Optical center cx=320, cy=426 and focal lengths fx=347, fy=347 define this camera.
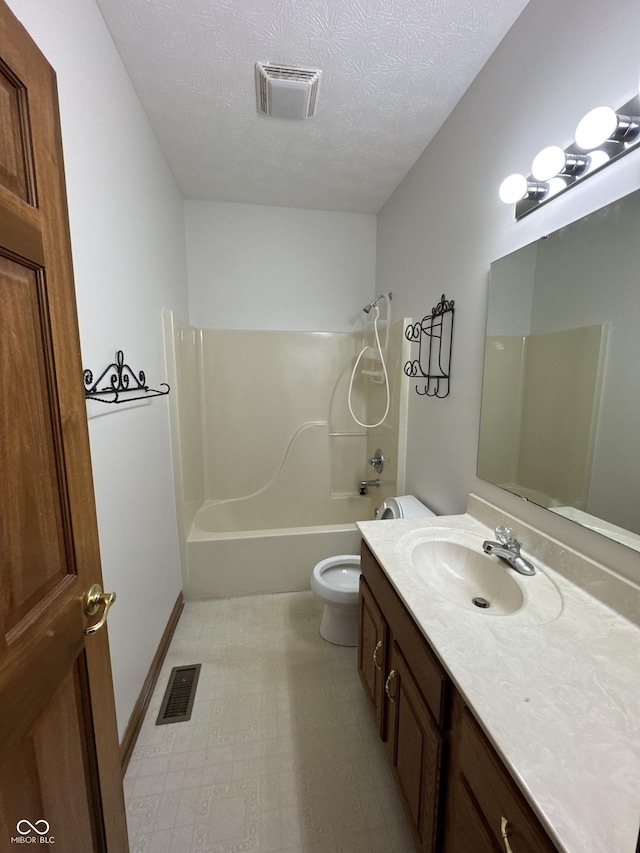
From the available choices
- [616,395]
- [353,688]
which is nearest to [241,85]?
[616,395]

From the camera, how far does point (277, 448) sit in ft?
9.09

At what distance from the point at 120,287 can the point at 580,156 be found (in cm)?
153

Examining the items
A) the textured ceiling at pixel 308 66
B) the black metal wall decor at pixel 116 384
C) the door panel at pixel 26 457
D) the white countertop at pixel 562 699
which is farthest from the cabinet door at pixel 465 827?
the textured ceiling at pixel 308 66

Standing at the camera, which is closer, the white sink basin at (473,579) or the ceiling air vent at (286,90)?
the white sink basin at (473,579)

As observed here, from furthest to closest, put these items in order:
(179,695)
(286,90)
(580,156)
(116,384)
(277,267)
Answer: (277,267) → (179,695) → (286,90) → (116,384) → (580,156)

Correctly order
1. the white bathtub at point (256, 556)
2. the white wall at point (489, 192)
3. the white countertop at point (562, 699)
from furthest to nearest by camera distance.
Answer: the white bathtub at point (256, 556) < the white wall at point (489, 192) < the white countertop at point (562, 699)

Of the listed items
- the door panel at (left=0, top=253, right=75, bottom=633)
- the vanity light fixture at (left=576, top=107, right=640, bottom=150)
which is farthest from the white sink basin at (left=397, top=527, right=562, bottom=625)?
the vanity light fixture at (left=576, top=107, right=640, bottom=150)

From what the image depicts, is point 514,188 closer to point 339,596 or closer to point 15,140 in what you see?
point 15,140

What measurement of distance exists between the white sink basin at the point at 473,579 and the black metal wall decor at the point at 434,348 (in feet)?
2.39

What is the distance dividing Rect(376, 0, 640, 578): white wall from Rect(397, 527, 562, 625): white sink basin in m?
0.18

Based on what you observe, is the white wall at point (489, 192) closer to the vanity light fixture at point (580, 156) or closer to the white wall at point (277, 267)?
the vanity light fixture at point (580, 156)

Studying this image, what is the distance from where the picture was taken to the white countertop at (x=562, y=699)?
0.47m

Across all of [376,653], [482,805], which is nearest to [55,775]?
[482,805]

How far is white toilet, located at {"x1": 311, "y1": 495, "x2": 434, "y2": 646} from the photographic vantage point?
1720mm
